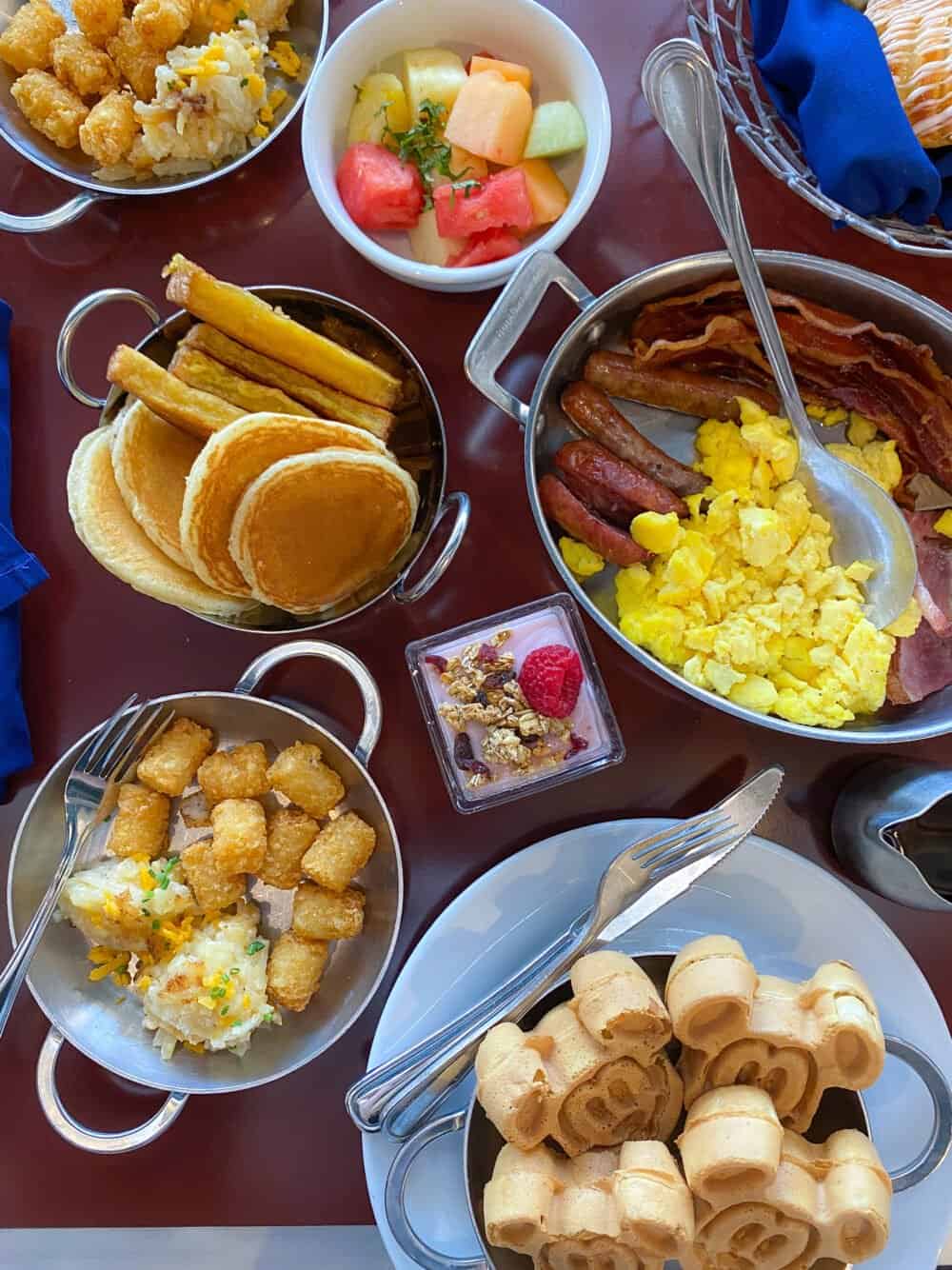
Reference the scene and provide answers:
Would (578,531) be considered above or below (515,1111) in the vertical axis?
above

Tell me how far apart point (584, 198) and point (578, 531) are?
38 cm

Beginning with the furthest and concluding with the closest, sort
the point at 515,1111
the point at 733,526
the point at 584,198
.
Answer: the point at 733,526 → the point at 584,198 → the point at 515,1111

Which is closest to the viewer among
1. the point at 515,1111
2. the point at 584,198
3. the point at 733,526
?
the point at 515,1111

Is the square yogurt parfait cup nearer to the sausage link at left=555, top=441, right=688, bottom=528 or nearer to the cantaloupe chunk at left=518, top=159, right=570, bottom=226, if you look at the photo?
the sausage link at left=555, top=441, right=688, bottom=528

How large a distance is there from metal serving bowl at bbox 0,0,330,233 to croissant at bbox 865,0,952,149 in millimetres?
677

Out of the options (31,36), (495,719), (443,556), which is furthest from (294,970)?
(31,36)

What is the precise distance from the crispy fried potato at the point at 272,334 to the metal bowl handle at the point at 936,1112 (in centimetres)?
96

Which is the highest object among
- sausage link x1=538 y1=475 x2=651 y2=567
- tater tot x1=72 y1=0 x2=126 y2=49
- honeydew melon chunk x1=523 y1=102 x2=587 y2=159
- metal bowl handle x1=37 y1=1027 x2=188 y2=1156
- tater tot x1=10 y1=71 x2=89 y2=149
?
tater tot x1=72 y1=0 x2=126 y2=49

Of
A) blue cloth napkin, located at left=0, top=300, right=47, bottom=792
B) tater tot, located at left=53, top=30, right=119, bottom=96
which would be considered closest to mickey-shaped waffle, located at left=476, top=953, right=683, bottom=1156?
blue cloth napkin, located at left=0, top=300, right=47, bottom=792

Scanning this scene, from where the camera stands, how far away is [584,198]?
107cm

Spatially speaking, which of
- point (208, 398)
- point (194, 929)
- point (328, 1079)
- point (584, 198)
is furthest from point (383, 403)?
point (328, 1079)

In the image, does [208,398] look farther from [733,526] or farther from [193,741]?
[733,526]

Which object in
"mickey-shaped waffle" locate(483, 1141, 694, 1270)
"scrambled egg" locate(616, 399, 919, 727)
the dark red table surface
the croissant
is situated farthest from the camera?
the dark red table surface

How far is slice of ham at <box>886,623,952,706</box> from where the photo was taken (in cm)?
117
